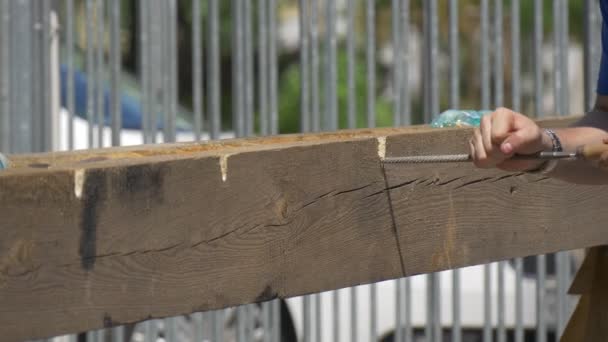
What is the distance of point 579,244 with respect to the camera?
2998 millimetres

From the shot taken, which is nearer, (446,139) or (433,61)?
(446,139)

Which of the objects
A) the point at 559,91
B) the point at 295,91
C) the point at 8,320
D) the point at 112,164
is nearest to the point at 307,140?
the point at 112,164

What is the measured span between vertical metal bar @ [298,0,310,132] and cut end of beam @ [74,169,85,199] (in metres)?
1.87

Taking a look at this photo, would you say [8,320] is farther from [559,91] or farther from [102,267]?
[559,91]

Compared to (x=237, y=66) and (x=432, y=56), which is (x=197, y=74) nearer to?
(x=237, y=66)

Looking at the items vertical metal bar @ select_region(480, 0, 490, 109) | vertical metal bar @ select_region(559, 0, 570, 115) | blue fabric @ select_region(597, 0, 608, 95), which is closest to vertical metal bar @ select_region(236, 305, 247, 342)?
vertical metal bar @ select_region(480, 0, 490, 109)

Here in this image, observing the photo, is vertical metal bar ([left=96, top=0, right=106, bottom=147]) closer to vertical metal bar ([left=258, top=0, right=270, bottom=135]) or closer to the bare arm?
vertical metal bar ([left=258, top=0, right=270, bottom=135])

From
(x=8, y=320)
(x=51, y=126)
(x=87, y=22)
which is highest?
(x=87, y=22)

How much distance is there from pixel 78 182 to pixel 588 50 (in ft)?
8.48

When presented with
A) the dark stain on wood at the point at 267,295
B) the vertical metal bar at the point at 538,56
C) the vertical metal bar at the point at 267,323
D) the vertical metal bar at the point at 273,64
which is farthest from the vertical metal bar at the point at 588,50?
the dark stain on wood at the point at 267,295

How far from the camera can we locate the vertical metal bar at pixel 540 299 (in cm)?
412

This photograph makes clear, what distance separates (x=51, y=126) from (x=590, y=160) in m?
2.18

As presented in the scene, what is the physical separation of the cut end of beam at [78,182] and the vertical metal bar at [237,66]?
5.76 feet

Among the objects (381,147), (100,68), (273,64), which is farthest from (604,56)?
(100,68)
